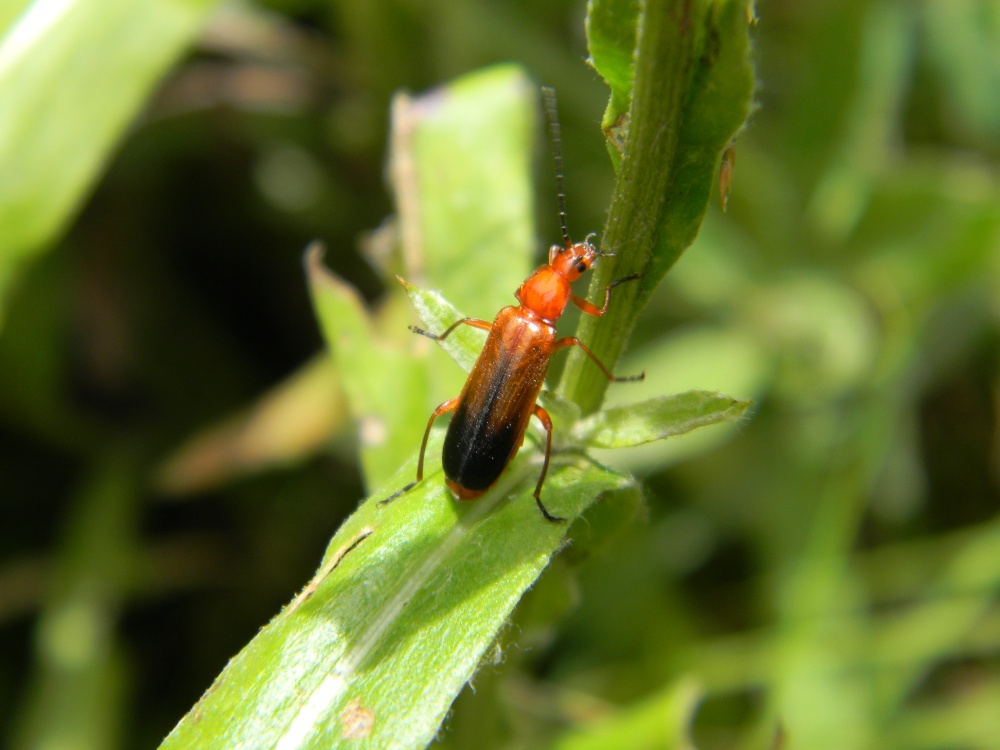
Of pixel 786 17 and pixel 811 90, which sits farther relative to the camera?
pixel 786 17

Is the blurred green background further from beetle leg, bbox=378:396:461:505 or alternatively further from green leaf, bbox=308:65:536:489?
beetle leg, bbox=378:396:461:505

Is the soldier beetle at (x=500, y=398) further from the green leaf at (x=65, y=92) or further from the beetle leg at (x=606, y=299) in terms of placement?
the green leaf at (x=65, y=92)

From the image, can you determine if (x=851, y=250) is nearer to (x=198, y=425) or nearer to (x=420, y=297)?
(x=420, y=297)

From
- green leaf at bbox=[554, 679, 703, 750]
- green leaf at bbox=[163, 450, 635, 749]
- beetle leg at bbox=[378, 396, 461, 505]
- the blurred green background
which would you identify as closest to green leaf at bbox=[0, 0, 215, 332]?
the blurred green background

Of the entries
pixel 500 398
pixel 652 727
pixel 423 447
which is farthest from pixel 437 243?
pixel 652 727

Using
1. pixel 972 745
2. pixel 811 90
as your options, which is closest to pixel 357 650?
pixel 972 745

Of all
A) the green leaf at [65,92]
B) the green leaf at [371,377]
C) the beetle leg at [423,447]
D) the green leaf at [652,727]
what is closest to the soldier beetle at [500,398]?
the beetle leg at [423,447]
